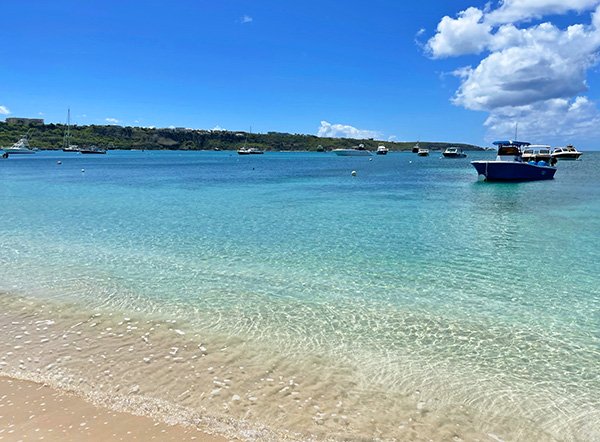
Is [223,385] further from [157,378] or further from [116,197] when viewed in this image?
[116,197]

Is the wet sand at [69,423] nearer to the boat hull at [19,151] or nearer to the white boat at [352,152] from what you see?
the boat hull at [19,151]

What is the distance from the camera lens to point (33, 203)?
28469 mm

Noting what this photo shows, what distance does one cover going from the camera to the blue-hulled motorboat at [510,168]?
4600 cm

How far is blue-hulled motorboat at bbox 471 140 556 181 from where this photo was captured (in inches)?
1811

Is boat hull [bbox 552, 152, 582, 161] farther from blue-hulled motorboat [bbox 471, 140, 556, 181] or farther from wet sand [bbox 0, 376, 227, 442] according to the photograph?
wet sand [bbox 0, 376, 227, 442]

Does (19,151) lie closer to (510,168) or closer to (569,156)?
(510,168)

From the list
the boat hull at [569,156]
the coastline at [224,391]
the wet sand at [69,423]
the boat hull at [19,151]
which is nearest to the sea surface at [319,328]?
the coastline at [224,391]

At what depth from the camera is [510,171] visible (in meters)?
46.0

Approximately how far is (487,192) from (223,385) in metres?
36.2

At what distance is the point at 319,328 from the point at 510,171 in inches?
1745

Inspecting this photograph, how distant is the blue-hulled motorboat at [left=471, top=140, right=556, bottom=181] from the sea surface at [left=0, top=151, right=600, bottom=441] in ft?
96.5

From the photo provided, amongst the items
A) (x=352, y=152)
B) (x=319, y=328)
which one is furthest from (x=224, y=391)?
(x=352, y=152)

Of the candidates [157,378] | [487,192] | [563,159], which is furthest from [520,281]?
[563,159]

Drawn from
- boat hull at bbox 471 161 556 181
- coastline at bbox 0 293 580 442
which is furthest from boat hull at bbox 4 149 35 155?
coastline at bbox 0 293 580 442
